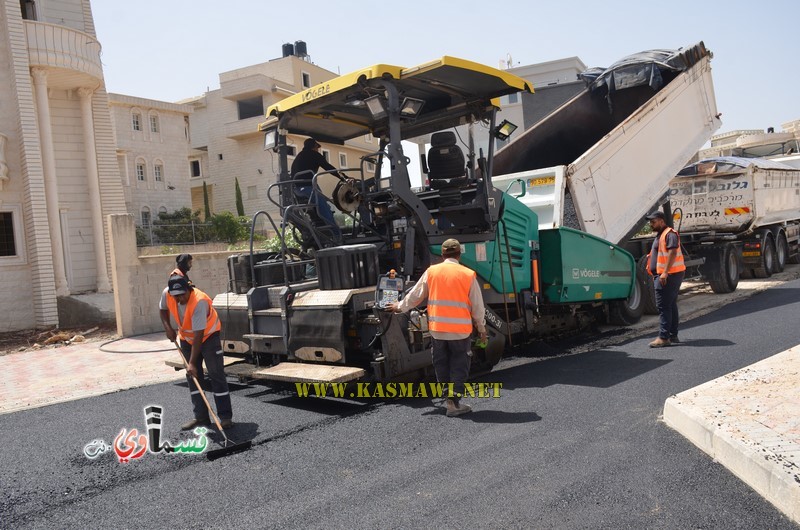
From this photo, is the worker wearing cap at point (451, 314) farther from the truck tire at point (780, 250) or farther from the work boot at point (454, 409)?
the truck tire at point (780, 250)

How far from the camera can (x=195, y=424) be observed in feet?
16.6

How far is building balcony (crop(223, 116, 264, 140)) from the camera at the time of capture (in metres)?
Answer: 30.3

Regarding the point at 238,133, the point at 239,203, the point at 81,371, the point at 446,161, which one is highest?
the point at 238,133

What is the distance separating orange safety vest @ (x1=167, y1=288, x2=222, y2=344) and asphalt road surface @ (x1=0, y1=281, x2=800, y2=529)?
75cm

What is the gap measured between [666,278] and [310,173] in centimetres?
398

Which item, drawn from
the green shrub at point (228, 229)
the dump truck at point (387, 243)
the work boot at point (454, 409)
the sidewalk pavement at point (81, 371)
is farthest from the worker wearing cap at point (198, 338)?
the green shrub at point (228, 229)

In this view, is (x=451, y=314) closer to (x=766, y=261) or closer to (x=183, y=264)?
(x=183, y=264)

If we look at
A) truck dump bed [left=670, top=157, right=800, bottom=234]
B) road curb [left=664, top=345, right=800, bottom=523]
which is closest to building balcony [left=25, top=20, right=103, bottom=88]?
truck dump bed [left=670, top=157, right=800, bottom=234]

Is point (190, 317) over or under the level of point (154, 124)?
under

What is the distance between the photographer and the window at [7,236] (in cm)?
1388

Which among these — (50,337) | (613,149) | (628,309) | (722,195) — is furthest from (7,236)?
(722,195)

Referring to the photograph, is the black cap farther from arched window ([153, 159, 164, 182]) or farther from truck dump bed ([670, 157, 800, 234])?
arched window ([153, 159, 164, 182])

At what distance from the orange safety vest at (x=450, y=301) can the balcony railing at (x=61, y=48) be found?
1282 centimetres

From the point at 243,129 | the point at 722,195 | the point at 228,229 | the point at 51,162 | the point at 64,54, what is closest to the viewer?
the point at 722,195
